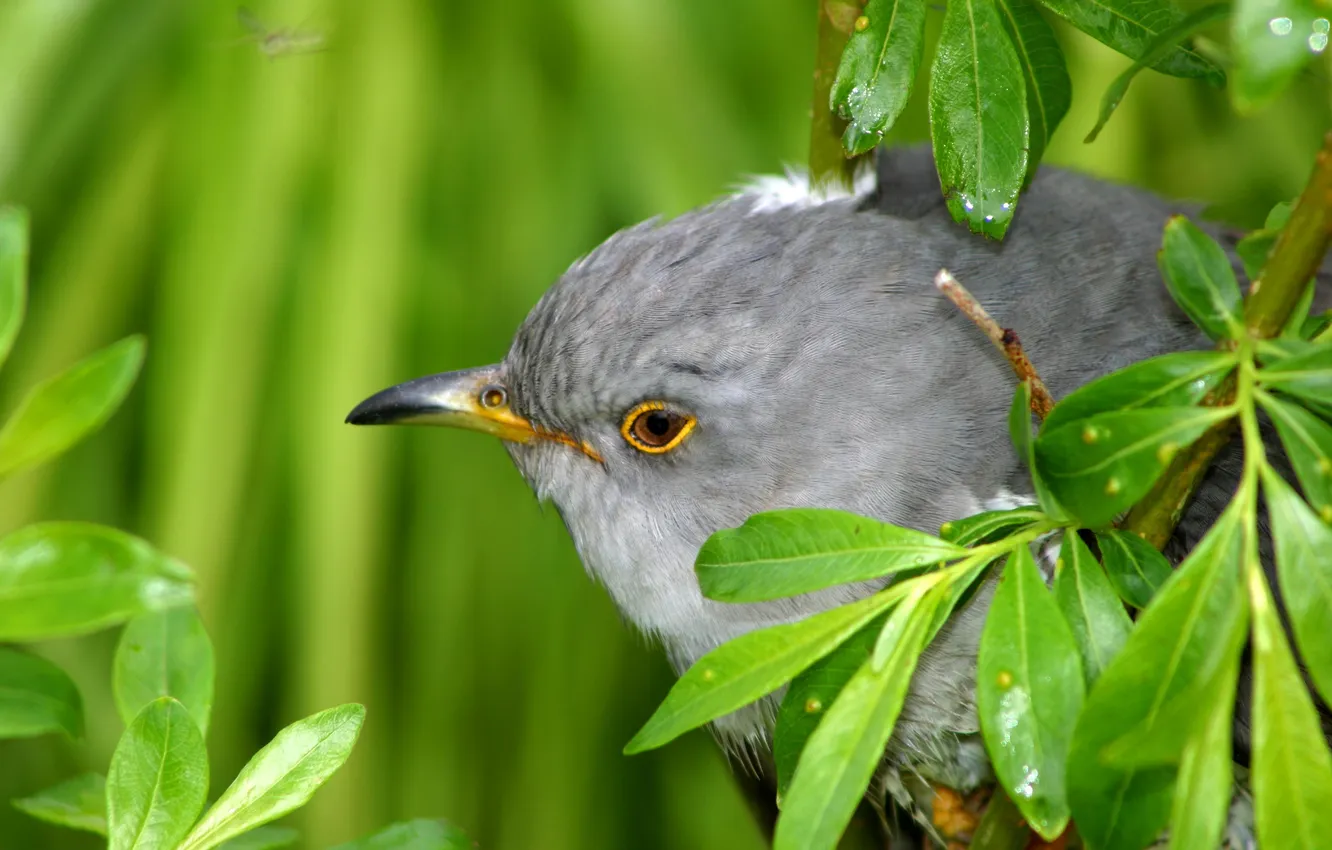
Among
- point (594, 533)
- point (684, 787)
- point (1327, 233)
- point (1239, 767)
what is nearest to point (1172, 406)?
point (1327, 233)

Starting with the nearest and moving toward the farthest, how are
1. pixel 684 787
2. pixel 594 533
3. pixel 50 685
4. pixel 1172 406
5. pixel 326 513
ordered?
1. pixel 1172 406
2. pixel 50 685
3. pixel 594 533
4. pixel 326 513
5. pixel 684 787

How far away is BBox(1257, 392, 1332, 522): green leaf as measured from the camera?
70 cm

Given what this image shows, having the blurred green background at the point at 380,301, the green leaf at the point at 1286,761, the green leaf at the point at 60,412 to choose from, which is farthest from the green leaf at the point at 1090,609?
the blurred green background at the point at 380,301

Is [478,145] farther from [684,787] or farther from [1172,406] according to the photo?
[1172,406]

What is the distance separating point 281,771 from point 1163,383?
577 millimetres

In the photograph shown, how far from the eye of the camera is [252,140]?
2406mm

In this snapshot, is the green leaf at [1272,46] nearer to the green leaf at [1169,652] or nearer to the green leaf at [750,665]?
the green leaf at [1169,652]

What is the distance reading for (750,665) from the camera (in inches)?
31.4

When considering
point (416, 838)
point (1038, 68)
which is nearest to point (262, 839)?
point (416, 838)

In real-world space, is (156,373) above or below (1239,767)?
above

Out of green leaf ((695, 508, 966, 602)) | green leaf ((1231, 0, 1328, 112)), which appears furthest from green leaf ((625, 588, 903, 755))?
green leaf ((1231, 0, 1328, 112))

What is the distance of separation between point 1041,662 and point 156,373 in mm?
2020

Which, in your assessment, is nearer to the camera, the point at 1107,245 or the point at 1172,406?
the point at 1172,406

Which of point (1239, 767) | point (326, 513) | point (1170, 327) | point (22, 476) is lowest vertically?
point (1239, 767)
